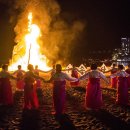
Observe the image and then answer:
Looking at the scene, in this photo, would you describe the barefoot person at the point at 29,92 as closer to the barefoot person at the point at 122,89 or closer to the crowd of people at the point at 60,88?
the crowd of people at the point at 60,88

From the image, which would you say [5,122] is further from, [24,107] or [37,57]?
[37,57]

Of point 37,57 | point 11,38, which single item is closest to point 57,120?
point 37,57

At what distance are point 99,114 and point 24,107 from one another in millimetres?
3116

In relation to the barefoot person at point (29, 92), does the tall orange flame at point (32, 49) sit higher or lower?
higher

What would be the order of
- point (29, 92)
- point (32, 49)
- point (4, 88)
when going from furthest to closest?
point (32, 49) < point (4, 88) < point (29, 92)

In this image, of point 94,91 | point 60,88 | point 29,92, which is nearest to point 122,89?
point 94,91

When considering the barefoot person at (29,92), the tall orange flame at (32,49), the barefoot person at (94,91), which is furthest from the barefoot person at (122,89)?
the tall orange flame at (32,49)

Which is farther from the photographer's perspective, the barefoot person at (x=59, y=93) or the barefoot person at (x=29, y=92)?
the barefoot person at (x=29, y=92)

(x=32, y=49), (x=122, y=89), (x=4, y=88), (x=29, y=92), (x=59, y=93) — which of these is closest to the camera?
(x=59, y=93)

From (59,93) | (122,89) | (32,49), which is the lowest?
(59,93)

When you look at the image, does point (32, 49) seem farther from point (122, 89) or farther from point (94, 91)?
point (94, 91)

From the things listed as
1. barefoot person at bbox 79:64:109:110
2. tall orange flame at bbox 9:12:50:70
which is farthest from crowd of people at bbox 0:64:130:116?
tall orange flame at bbox 9:12:50:70

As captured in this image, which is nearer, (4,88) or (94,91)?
(94,91)

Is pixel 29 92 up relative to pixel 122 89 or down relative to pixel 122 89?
down
